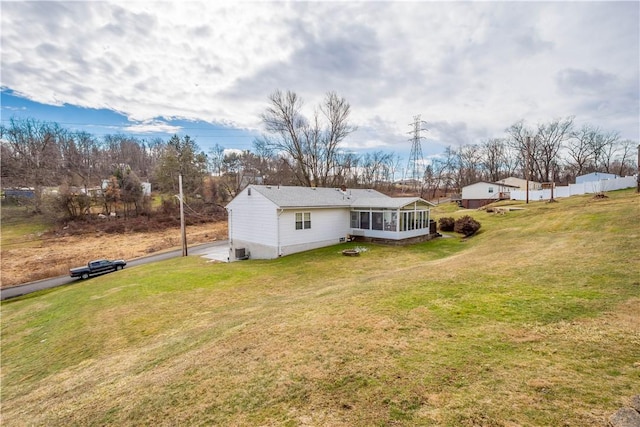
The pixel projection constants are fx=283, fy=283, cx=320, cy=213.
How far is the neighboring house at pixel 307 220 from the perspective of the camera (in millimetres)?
18359

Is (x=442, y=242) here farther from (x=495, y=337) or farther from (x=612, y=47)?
(x=495, y=337)

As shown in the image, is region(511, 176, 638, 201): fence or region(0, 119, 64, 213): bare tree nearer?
region(511, 176, 638, 201): fence

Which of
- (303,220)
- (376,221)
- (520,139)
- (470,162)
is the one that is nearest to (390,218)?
(376,221)

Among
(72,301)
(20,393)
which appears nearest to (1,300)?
(72,301)

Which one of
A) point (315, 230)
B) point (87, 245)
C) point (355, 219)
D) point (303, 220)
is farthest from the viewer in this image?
point (87, 245)

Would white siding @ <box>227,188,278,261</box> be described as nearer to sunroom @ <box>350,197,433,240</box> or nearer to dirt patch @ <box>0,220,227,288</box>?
sunroom @ <box>350,197,433,240</box>

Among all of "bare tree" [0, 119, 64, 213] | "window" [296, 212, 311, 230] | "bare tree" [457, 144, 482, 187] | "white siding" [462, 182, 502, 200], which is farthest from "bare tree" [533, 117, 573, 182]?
"bare tree" [0, 119, 64, 213]

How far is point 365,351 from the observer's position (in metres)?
4.91

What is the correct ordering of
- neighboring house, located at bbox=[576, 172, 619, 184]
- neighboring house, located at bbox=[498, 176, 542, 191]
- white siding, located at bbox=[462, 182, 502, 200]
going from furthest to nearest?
1. neighboring house, located at bbox=[498, 176, 542, 191]
2. white siding, located at bbox=[462, 182, 502, 200]
3. neighboring house, located at bbox=[576, 172, 619, 184]

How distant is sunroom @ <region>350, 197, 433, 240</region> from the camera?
1977cm

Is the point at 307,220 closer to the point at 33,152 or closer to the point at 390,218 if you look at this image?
the point at 390,218

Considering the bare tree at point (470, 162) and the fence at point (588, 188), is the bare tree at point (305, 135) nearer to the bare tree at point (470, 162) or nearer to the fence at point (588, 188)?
the fence at point (588, 188)

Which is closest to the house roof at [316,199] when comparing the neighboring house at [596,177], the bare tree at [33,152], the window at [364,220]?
the window at [364,220]

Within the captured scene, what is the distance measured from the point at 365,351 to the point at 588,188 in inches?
1595
